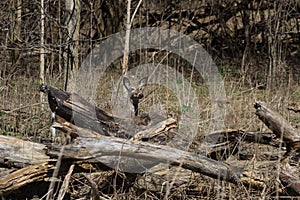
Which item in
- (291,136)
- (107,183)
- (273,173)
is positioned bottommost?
(107,183)

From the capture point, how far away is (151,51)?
7883 mm

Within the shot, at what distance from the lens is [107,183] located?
2.71 metres

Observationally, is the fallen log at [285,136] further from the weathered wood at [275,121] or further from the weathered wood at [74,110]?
the weathered wood at [74,110]

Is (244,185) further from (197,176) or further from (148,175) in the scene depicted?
(148,175)

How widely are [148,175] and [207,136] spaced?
1.76 ft

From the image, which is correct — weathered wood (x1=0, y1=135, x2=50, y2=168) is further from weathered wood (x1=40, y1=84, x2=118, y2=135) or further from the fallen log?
the fallen log

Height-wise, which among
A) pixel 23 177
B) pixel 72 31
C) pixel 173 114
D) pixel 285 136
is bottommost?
pixel 23 177

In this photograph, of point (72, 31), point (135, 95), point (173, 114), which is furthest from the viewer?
point (72, 31)

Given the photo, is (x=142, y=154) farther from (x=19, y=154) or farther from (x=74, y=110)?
(x=19, y=154)

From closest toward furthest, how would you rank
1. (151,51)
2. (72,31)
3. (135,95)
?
(135,95) < (72,31) < (151,51)

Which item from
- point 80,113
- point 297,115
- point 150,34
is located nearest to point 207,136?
point 80,113

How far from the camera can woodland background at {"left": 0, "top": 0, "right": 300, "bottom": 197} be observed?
162 inches

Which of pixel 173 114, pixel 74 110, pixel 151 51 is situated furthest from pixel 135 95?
pixel 151 51

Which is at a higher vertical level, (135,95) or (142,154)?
(135,95)
